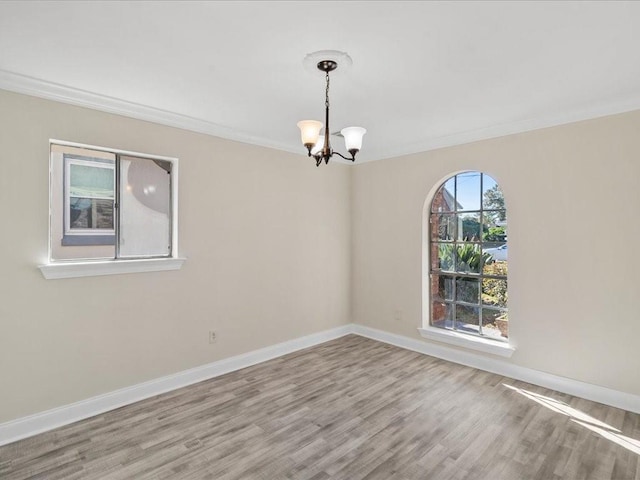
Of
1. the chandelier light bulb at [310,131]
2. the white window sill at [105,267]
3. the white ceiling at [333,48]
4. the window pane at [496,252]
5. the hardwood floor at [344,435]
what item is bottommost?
the hardwood floor at [344,435]

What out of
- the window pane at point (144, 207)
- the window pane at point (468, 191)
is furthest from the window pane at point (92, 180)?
the window pane at point (468, 191)

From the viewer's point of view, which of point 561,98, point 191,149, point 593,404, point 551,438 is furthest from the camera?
point 191,149

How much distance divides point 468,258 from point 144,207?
3402 millimetres

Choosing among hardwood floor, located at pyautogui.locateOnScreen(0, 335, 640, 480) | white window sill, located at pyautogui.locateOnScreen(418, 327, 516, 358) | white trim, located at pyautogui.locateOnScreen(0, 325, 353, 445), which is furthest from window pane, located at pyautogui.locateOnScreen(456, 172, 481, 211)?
white trim, located at pyautogui.locateOnScreen(0, 325, 353, 445)

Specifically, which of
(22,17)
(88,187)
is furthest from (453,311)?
(22,17)

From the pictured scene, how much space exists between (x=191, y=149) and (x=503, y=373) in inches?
149

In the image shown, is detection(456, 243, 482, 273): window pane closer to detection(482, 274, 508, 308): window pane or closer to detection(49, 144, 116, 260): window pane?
detection(482, 274, 508, 308): window pane

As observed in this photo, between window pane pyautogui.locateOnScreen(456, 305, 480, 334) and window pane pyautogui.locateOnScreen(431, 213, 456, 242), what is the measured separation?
817 millimetres

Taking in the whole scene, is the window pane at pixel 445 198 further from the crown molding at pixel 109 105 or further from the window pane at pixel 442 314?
the crown molding at pixel 109 105

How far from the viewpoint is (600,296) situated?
9.42 feet

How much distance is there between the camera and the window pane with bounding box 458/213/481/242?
3.78 meters

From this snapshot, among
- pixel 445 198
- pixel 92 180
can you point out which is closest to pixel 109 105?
pixel 92 180

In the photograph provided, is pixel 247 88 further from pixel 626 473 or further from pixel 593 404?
pixel 593 404

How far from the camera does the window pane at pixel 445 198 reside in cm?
398
